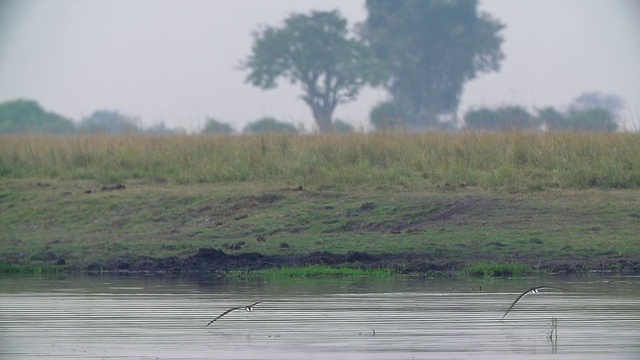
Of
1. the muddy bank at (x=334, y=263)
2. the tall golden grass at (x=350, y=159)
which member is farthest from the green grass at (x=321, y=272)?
the tall golden grass at (x=350, y=159)

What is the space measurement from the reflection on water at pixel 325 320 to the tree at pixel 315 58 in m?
38.0

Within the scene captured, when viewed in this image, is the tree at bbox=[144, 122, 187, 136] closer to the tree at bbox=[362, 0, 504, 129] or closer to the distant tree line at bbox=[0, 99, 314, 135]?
the distant tree line at bbox=[0, 99, 314, 135]

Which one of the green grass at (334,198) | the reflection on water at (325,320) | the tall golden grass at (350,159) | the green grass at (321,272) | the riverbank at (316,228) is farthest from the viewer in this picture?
the tall golden grass at (350,159)

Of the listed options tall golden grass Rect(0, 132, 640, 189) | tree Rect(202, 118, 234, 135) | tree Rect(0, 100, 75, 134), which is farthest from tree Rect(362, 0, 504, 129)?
tall golden grass Rect(0, 132, 640, 189)

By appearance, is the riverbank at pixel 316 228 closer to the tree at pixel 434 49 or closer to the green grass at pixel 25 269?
the green grass at pixel 25 269

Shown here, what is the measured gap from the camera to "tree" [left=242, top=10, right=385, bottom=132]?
51031 millimetres

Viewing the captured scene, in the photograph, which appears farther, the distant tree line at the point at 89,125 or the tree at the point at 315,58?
the tree at the point at 315,58

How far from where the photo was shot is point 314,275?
13930 mm

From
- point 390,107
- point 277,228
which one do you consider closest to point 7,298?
point 277,228

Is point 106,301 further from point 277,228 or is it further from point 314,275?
point 277,228

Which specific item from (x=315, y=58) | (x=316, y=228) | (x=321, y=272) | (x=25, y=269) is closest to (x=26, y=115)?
(x=315, y=58)

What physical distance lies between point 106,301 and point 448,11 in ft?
150

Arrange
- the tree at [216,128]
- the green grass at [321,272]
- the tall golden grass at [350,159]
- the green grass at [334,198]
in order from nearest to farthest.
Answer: the green grass at [321,272], the green grass at [334,198], the tall golden grass at [350,159], the tree at [216,128]

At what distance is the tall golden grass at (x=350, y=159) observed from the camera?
18.2 m
